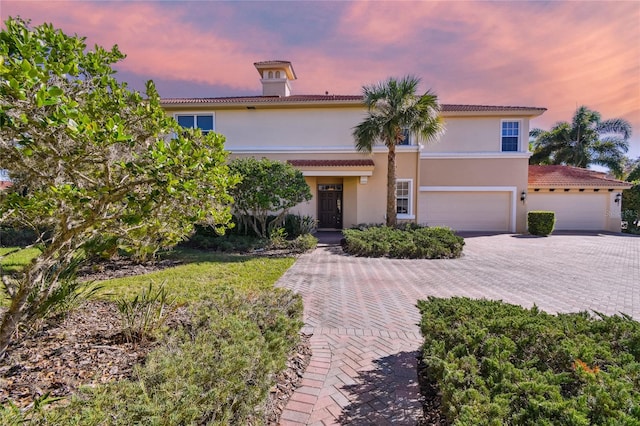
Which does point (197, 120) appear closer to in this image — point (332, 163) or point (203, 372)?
point (332, 163)

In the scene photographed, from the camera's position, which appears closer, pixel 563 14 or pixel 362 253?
pixel 563 14

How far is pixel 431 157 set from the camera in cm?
1786

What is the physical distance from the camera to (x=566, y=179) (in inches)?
787

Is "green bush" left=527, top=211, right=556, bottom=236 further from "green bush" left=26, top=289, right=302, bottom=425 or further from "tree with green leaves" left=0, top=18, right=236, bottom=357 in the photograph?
"tree with green leaves" left=0, top=18, right=236, bottom=357

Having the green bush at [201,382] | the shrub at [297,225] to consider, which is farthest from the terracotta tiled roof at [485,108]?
the green bush at [201,382]

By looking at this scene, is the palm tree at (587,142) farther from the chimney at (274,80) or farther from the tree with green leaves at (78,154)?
the tree with green leaves at (78,154)

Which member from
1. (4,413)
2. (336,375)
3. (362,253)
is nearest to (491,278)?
(362,253)

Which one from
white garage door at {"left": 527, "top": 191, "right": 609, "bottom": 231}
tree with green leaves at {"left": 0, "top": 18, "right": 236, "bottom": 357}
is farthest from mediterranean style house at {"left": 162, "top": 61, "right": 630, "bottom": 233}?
tree with green leaves at {"left": 0, "top": 18, "right": 236, "bottom": 357}

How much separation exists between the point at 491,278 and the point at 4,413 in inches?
361

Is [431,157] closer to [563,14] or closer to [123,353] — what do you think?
[563,14]

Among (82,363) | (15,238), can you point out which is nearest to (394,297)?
(82,363)

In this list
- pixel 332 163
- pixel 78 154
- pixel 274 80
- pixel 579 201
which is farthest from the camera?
pixel 274 80

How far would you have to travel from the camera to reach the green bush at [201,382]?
1.88m

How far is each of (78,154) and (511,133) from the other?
2076 centimetres
